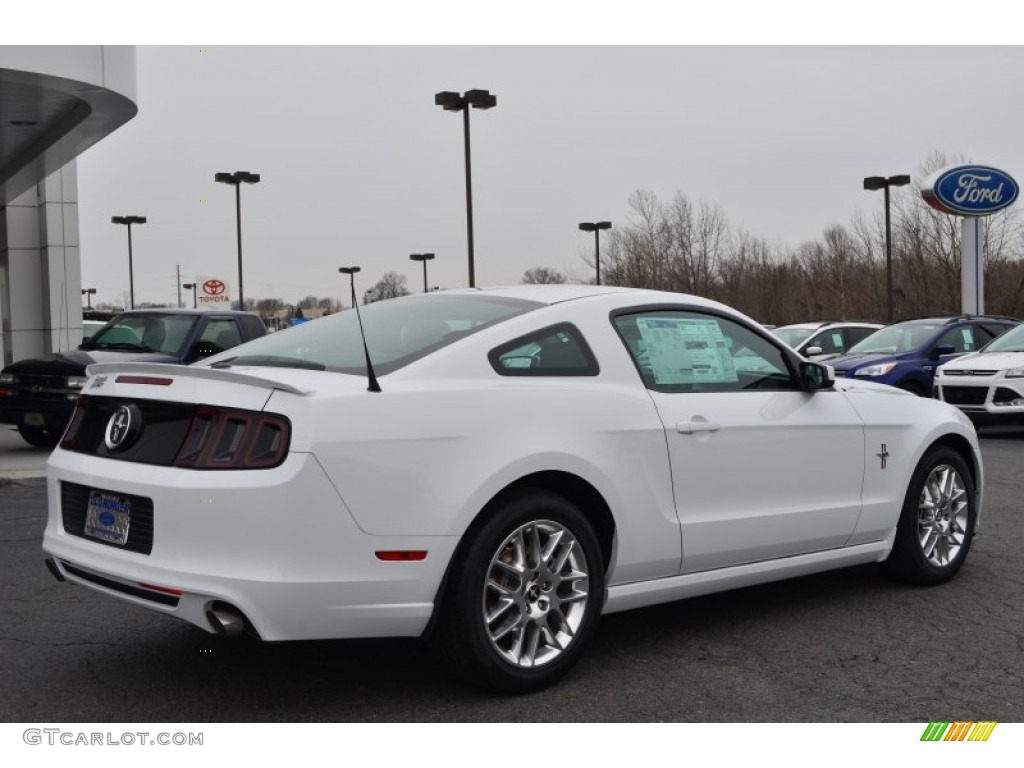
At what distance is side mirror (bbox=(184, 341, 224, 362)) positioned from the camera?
13.1m

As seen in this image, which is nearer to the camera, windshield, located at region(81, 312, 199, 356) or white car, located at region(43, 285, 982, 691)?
white car, located at region(43, 285, 982, 691)

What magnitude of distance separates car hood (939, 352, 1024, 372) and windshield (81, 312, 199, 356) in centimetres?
931

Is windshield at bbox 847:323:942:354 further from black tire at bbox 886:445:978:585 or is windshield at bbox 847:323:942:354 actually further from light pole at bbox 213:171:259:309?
light pole at bbox 213:171:259:309

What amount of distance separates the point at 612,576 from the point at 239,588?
5.02 ft

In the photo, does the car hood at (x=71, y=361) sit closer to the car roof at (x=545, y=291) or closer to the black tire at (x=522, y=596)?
the car roof at (x=545, y=291)

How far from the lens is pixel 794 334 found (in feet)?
74.6

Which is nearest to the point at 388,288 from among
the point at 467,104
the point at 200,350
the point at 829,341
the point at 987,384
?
the point at 200,350

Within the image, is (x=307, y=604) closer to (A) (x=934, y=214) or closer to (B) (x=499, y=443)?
(B) (x=499, y=443)

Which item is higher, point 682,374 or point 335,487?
point 682,374

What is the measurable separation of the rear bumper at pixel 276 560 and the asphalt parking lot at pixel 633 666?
41 centimetres

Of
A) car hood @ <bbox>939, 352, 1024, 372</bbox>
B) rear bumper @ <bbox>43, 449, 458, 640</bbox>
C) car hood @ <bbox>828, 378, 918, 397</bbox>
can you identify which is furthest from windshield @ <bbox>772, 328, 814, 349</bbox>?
rear bumper @ <bbox>43, 449, 458, 640</bbox>

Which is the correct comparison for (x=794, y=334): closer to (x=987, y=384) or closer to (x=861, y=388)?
(x=987, y=384)

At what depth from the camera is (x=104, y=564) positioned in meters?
4.10

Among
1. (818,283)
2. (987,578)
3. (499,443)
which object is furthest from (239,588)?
(818,283)
